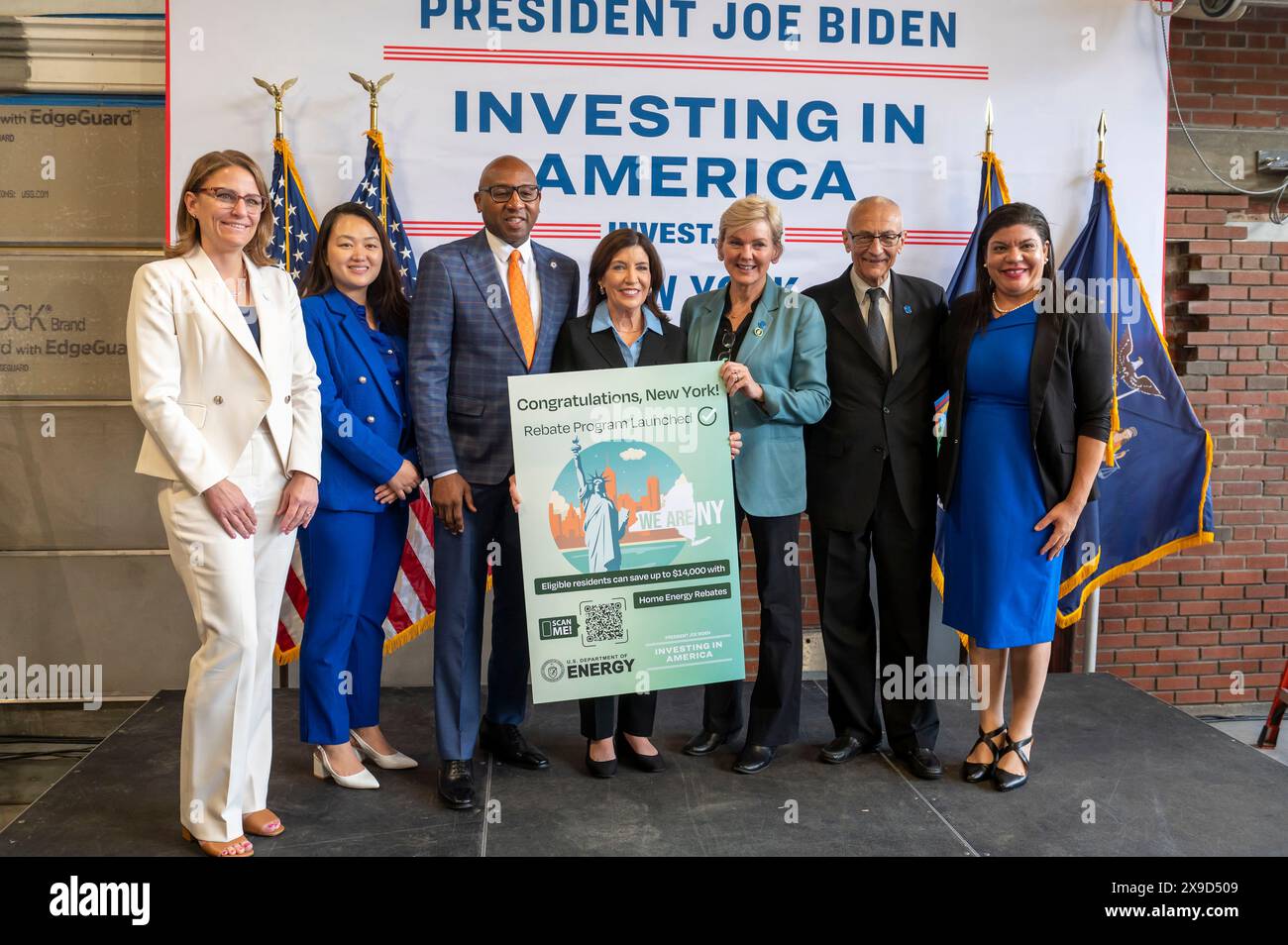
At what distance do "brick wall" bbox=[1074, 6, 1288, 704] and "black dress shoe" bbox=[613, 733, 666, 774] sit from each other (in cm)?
260

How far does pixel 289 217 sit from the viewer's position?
409 centimetres

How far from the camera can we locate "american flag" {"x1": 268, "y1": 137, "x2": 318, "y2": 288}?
4074mm

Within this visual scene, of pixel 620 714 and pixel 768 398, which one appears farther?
pixel 620 714

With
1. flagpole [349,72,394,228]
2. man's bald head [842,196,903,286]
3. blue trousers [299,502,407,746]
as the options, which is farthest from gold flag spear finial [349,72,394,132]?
man's bald head [842,196,903,286]

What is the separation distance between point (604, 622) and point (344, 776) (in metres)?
0.97

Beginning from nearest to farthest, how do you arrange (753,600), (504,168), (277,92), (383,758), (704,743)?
(504,168) < (383,758) < (704,743) < (277,92) < (753,600)

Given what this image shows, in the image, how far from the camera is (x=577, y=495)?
10.0 feet

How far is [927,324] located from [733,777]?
5.27 ft

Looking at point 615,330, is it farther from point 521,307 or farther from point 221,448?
point 221,448

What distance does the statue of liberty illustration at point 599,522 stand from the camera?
307 cm

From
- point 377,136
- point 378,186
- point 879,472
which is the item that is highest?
Answer: point 377,136

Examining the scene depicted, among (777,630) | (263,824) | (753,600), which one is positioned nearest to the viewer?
(263,824)

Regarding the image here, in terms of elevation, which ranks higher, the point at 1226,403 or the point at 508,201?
the point at 508,201
